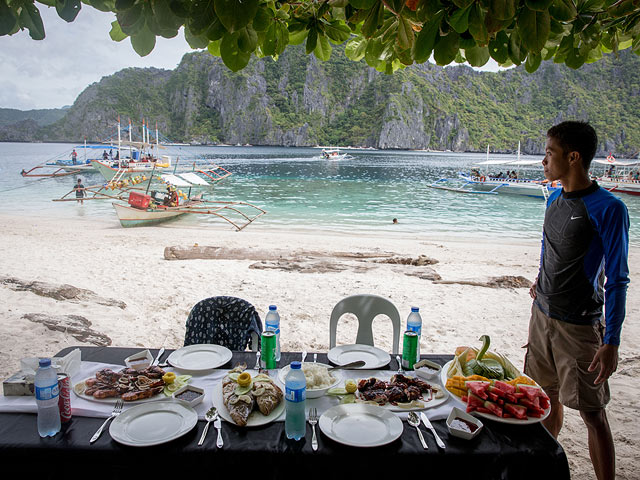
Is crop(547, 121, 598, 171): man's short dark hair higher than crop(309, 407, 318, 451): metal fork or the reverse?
higher

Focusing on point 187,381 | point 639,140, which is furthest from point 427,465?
point 639,140

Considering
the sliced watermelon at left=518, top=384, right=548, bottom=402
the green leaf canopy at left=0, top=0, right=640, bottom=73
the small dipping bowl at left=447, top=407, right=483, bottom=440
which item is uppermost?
the green leaf canopy at left=0, top=0, right=640, bottom=73

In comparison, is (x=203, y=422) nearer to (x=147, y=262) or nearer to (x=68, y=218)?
(x=147, y=262)

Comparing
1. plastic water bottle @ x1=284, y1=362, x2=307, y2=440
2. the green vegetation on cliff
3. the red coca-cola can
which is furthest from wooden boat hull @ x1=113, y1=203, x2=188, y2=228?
the green vegetation on cliff

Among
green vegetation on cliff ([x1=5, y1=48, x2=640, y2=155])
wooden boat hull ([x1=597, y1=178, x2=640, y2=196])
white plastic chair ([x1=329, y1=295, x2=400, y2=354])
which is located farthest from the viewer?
green vegetation on cliff ([x1=5, y1=48, x2=640, y2=155])

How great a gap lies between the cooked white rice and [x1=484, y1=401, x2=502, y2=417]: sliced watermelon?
0.63 meters

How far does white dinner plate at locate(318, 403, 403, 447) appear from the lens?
145cm

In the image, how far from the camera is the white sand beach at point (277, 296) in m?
3.96

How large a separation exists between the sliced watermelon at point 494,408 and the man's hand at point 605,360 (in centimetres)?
73

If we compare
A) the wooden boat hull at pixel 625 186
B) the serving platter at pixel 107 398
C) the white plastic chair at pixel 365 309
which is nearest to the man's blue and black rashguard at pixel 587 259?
the white plastic chair at pixel 365 309

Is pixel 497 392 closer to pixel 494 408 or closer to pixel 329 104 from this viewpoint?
pixel 494 408

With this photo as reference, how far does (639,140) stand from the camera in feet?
279

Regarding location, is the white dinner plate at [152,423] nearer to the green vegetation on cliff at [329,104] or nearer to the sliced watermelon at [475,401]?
the sliced watermelon at [475,401]

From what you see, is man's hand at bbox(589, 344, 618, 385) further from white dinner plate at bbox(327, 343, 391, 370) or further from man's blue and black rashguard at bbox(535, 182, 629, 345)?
white dinner plate at bbox(327, 343, 391, 370)
